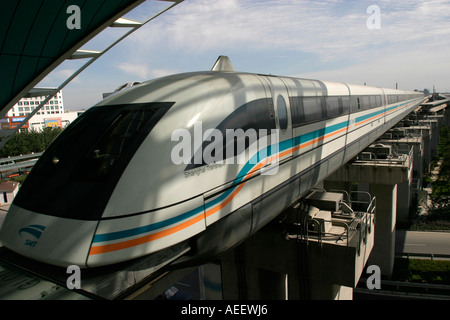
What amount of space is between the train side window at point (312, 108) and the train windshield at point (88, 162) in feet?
11.7

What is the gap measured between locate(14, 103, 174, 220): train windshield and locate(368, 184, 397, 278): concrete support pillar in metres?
15.6

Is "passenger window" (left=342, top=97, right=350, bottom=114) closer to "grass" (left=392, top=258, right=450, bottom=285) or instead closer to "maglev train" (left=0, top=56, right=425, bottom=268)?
"maglev train" (left=0, top=56, right=425, bottom=268)

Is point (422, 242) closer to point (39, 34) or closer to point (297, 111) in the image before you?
point (297, 111)

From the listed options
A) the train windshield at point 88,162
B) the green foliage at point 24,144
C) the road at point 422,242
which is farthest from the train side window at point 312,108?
the green foliage at point 24,144

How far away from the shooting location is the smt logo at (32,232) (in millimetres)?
3426

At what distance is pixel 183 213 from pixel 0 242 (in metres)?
2.10

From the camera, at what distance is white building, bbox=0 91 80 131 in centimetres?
6804

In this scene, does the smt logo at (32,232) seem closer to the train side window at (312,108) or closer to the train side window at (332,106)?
the train side window at (312,108)

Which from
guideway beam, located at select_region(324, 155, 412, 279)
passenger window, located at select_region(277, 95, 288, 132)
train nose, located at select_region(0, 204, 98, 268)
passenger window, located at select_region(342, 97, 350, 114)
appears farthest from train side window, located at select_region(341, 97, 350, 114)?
train nose, located at select_region(0, 204, 98, 268)

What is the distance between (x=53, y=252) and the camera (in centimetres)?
327

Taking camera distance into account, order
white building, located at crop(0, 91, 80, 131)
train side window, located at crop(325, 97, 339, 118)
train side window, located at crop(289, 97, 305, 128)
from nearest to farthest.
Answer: train side window, located at crop(289, 97, 305, 128) < train side window, located at crop(325, 97, 339, 118) < white building, located at crop(0, 91, 80, 131)

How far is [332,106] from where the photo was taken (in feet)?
27.6

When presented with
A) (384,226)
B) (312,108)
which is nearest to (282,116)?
(312,108)
